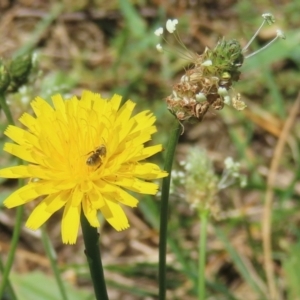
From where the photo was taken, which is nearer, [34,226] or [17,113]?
[34,226]

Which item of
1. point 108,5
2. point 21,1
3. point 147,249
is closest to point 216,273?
point 147,249

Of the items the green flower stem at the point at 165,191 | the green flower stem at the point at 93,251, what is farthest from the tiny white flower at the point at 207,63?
the green flower stem at the point at 93,251

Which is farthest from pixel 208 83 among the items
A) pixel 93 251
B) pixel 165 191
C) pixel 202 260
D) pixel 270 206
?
pixel 270 206

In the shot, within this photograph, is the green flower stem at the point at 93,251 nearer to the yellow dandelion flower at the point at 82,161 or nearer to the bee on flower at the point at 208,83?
the yellow dandelion flower at the point at 82,161

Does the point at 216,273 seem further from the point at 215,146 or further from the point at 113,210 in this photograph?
the point at 113,210

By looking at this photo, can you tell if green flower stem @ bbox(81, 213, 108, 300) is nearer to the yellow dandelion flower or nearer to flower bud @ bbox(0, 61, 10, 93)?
the yellow dandelion flower
